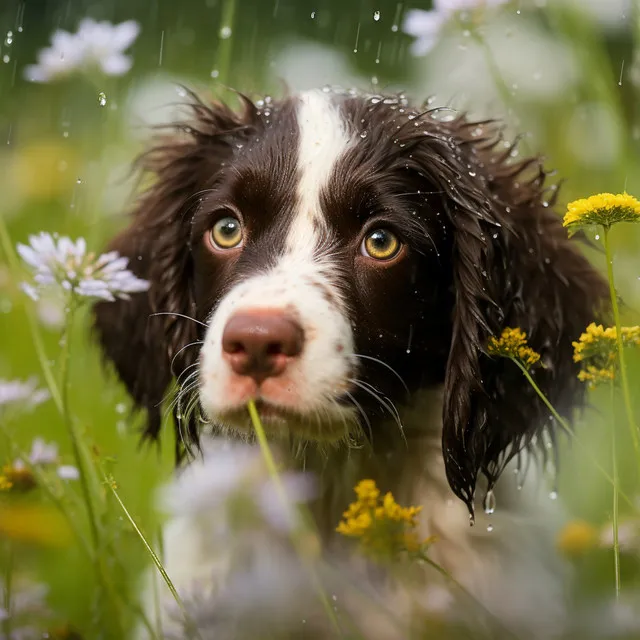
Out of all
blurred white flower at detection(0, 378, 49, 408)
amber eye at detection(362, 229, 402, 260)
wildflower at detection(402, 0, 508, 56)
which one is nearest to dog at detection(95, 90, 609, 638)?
amber eye at detection(362, 229, 402, 260)

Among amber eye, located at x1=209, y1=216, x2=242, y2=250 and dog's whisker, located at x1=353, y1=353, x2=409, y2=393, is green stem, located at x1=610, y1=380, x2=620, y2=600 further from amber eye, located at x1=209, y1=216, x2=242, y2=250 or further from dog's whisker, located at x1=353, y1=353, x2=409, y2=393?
amber eye, located at x1=209, y1=216, x2=242, y2=250

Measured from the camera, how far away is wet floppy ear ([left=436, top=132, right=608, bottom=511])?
1.66m

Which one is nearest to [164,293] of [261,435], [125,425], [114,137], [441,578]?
[125,425]

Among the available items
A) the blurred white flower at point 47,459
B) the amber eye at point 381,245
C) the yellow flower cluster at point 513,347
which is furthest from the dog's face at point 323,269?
the blurred white flower at point 47,459

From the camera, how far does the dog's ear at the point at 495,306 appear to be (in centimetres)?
167

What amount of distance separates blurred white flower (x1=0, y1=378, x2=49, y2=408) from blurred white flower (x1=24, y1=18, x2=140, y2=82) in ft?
2.31

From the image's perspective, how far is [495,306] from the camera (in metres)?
1.67

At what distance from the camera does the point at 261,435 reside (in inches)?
50.3

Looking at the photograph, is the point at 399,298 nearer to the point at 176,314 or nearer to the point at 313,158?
the point at 313,158

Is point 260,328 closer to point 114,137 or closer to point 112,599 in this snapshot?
point 112,599

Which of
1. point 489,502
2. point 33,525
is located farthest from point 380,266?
point 33,525

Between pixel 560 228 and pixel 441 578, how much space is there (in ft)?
2.42

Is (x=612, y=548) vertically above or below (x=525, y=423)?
below

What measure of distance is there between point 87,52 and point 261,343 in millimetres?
1021
